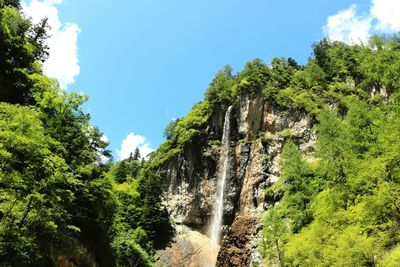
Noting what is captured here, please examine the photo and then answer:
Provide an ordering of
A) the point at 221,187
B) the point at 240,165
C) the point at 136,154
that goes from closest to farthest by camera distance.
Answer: the point at 240,165
the point at 221,187
the point at 136,154

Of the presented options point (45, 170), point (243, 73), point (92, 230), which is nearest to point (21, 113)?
point (45, 170)

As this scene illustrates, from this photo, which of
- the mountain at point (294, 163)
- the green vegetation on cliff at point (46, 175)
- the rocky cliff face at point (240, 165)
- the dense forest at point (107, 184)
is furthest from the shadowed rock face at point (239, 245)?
the green vegetation on cliff at point (46, 175)

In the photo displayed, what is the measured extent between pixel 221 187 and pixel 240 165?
412 centimetres

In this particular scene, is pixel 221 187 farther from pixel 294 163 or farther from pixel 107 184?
pixel 107 184

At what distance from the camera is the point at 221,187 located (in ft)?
174

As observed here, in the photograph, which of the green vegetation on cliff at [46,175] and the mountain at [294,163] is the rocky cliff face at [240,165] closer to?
the mountain at [294,163]

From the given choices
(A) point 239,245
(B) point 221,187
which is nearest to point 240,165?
(B) point 221,187

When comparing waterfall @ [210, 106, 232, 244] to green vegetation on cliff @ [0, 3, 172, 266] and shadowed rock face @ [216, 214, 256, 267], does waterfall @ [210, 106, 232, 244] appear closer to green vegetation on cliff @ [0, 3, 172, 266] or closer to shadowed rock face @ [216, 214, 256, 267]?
shadowed rock face @ [216, 214, 256, 267]

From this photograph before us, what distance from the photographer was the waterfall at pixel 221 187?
50156 millimetres

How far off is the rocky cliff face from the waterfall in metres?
0.68

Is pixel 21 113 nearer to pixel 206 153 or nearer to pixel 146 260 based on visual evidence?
pixel 146 260

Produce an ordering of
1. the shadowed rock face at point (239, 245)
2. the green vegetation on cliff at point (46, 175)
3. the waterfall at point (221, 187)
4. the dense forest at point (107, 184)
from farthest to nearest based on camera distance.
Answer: the waterfall at point (221, 187)
the shadowed rock face at point (239, 245)
the dense forest at point (107, 184)
the green vegetation on cliff at point (46, 175)

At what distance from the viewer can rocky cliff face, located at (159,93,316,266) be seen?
4803cm

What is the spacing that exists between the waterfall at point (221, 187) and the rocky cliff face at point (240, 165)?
26.7 inches
